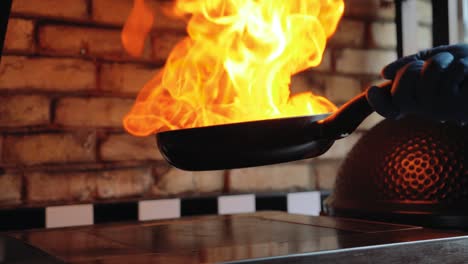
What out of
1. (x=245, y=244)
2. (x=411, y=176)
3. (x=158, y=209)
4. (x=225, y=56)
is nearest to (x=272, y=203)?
(x=158, y=209)

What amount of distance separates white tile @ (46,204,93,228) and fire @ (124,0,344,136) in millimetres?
189

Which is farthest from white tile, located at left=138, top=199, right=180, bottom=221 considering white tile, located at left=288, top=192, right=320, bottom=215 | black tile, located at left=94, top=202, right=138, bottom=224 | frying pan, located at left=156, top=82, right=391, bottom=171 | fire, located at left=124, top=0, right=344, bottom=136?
frying pan, located at left=156, top=82, right=391, bottom=171

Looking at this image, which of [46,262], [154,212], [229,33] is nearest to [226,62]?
[229,33]

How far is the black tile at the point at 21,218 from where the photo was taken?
1247 millimetres

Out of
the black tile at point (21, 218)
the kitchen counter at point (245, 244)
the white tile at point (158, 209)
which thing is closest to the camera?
the kitchen counter at point (245, 244)

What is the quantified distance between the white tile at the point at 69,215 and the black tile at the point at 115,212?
15mm

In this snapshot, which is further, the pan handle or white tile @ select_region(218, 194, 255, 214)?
white tile @ select_region(218, 194, 255, 214)

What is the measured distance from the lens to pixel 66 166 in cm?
131

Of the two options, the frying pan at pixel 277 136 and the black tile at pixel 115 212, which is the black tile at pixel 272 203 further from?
the frying pan at pixel 277 136

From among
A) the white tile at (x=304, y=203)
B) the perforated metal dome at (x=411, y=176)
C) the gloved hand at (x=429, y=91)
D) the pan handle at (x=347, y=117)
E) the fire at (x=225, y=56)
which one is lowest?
the white tile at (x=304, y=203)

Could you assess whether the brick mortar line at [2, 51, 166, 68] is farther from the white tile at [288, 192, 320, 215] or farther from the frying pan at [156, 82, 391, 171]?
the frying pan at [156, 82, 391, 171]

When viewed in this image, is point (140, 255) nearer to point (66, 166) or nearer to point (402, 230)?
point (402, 230)

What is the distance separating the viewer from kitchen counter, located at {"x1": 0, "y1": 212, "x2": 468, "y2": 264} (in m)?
0.66

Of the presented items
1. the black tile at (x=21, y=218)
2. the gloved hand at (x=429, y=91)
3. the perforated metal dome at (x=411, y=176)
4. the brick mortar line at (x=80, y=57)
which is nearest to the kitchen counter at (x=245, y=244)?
the perforated metal dome at (x=411, y=176)
